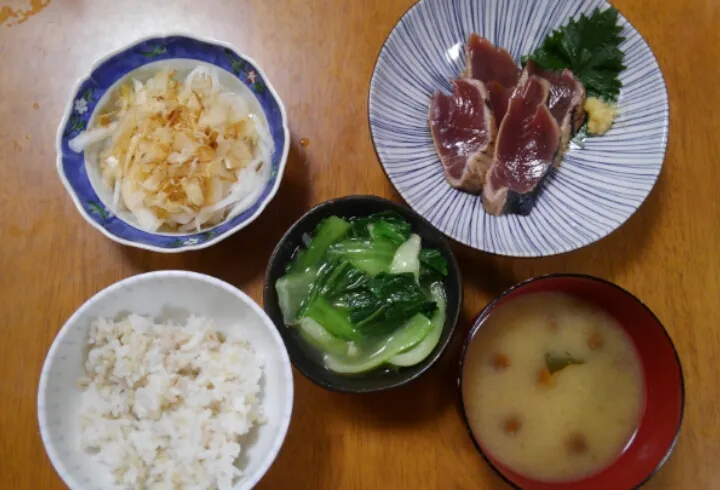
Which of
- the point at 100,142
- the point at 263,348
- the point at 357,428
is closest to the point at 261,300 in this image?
the point at 263,348

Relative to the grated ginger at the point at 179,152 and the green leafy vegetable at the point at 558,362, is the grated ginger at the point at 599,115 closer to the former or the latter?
the green leafy vegetable at the point at 558,362

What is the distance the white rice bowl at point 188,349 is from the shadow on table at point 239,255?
141mm

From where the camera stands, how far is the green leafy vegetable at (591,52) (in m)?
1.72

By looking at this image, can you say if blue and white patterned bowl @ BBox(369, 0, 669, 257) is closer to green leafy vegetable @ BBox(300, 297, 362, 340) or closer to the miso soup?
the miso soup

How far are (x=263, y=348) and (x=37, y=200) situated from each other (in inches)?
30.6

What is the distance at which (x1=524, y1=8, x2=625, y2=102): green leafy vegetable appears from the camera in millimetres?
1720

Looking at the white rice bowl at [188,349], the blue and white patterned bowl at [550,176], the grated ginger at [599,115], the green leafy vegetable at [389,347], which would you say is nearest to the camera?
the white rice bowl at [188,349]

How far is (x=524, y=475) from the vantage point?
1.47m

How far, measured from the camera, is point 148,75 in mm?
1671

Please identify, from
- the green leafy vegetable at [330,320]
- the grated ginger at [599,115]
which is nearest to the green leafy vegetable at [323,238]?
the green leafy vegetable at [330,320]

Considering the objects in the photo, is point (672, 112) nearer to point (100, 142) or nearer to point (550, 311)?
point (550, 311)

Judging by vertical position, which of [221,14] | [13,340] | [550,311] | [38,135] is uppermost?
[221,14]

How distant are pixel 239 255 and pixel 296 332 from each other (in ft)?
0.93

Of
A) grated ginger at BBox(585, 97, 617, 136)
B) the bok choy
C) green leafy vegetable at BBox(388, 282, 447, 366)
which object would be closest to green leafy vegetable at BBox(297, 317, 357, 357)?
the bok choy
